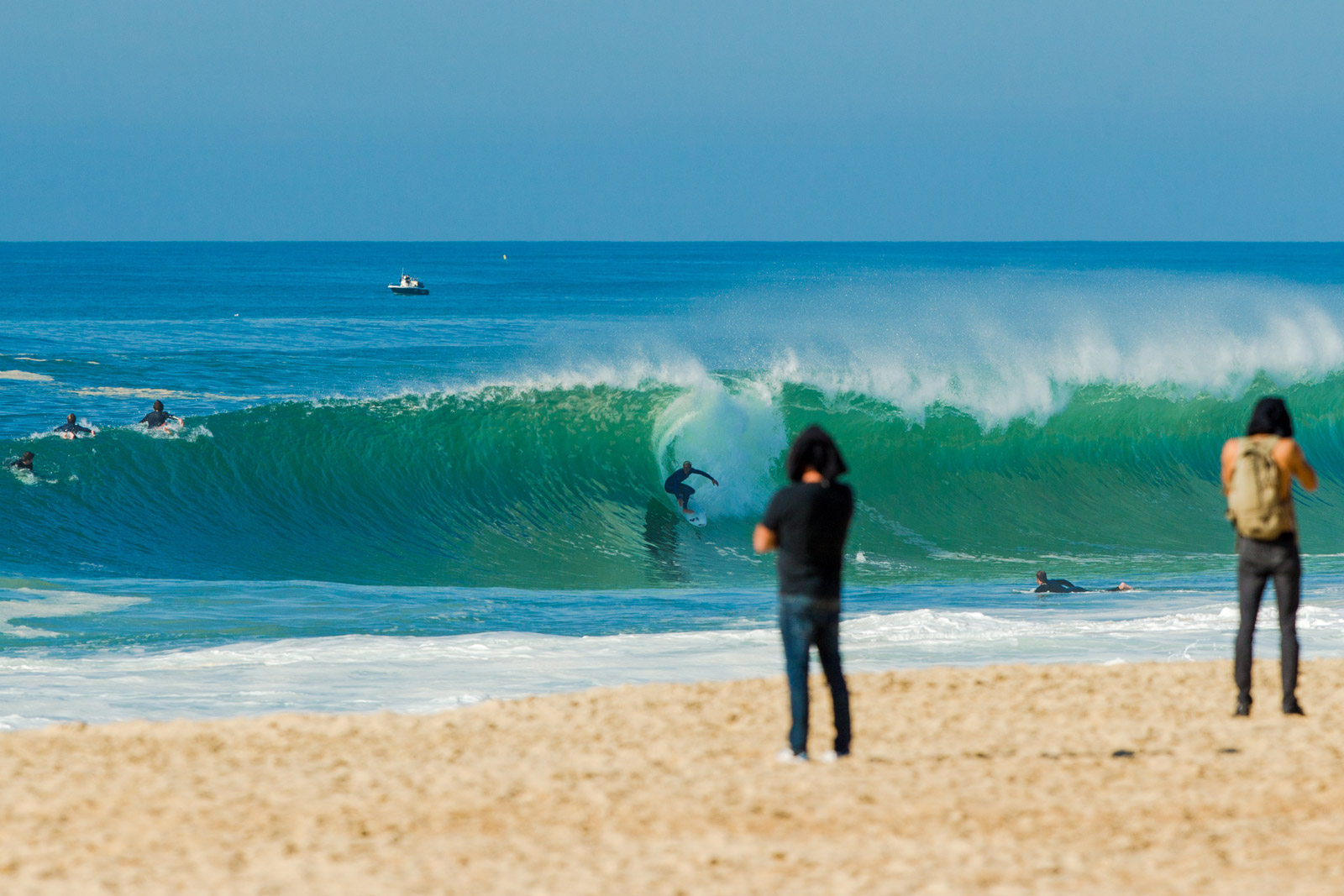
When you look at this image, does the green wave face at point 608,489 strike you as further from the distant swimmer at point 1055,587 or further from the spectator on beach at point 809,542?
the spectator on beach at point 809,542

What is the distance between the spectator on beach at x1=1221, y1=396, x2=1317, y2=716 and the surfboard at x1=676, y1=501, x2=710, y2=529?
11008 mm

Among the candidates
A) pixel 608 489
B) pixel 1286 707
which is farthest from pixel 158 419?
pixel 1286 707

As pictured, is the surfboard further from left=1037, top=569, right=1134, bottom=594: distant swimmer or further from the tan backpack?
the tan backpack

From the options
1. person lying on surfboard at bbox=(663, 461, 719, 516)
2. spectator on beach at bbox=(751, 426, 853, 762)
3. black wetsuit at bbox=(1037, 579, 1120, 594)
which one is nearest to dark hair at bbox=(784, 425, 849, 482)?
spectator on beach at bbox=(751, 426, 853, 762)

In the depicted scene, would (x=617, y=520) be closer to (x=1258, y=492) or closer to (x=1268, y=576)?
(x=1268, y=576)

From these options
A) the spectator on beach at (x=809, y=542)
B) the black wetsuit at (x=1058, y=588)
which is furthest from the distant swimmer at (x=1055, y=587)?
the spectator on beach at (x=809, y=542)

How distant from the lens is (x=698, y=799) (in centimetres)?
514

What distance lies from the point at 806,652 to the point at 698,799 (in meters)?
0.69

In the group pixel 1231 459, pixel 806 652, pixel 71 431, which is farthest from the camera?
pixel 71 431

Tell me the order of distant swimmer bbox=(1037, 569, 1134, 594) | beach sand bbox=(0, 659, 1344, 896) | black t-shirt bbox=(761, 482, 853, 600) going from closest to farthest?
beach sand bbox=(0, 659, 1344, 896)
black t-shirt bbox=(761, 482, 853, 600)
distant swimmer bbox=(1037, 569, 1134, 594)

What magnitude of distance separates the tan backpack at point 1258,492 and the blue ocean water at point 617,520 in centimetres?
299

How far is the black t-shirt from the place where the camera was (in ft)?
16.9

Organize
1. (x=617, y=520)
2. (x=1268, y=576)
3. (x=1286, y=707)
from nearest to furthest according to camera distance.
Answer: (x=1268, y=576) < (x=1286, y=707) < (x=617, y=520)

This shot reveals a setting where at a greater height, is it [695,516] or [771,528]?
[771,528]
